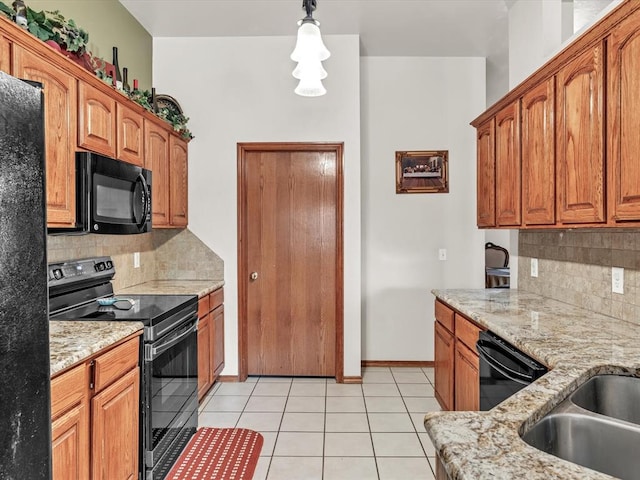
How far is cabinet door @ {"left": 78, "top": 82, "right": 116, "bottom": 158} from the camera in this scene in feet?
7.17

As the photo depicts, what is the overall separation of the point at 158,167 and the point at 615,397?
294 centimetres

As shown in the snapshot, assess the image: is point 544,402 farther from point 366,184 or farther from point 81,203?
point 366,184

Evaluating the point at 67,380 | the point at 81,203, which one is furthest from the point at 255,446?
the point at 81,203

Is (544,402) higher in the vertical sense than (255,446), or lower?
higher

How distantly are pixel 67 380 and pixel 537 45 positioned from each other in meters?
3.19

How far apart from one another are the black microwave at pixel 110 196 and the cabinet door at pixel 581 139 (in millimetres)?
2255

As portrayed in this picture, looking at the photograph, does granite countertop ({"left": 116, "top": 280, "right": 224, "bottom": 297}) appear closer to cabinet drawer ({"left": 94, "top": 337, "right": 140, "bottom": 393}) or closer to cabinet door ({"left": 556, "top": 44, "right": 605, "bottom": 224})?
cabinet drawer ({"left": 94, "top": 337, "right": 140, "bottom": 393})

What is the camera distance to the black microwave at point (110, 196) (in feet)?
7.11

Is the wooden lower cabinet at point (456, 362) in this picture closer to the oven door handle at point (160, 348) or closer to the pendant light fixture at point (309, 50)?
the pendant light fixture at point (309, 50)

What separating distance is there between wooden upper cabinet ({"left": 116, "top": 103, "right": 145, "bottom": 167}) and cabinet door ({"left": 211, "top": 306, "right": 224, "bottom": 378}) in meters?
1.35

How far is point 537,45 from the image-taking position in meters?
2.92

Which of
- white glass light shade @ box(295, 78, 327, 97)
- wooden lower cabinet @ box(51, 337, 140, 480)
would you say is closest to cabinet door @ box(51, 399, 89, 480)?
wooden lower cabinet @ box(51, 337, 140, 480)

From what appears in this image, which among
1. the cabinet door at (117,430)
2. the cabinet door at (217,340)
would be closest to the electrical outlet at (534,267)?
the cabinet door at (217,340)

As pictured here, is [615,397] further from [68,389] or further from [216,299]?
[216,299]
